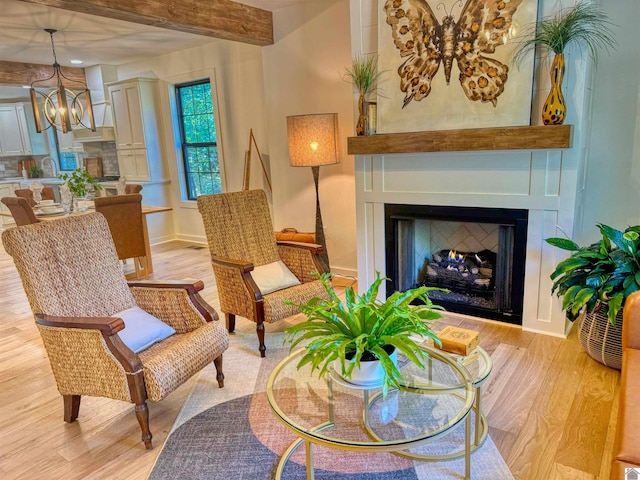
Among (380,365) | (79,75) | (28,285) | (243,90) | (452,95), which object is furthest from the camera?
(79,75)

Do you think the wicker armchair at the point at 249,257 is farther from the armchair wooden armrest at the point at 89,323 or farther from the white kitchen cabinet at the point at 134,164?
the white kitchen cabinet at the point at 134,164

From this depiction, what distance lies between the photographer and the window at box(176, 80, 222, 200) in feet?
19.2

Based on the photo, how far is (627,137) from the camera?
3.07 metres

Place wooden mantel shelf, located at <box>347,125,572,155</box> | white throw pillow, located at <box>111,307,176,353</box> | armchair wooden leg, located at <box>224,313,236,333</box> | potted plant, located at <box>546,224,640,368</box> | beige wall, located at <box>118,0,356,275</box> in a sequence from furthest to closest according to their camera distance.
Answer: beige wall, located at <box>118,0,356,275</box>, armchair wooden leg, located at <box>224,313,236,333</box>, wooden mantel shelf, located at <box>347,125,572,155</box>, potted plant, located at <box>546,224,640,368</box>, white throw pillow, located at <box>111,307,176,353</box>

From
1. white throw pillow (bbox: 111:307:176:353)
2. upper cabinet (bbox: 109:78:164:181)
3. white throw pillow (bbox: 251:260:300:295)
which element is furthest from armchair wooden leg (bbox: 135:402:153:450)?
upper cabinet (bbox: 109:78:164:181)

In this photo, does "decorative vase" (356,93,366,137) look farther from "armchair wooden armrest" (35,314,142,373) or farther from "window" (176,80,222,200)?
"window" (176,80,222,200)

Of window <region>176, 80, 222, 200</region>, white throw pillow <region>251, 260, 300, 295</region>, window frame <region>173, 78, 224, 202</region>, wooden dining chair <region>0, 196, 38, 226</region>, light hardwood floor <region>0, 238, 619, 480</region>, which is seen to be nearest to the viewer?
light hardwood floor <region>0, 238, 619, 480</region>

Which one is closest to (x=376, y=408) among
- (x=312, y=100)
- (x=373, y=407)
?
(x=373, y=407)

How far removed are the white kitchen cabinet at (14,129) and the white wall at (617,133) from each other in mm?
9335

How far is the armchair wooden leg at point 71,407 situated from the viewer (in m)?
2.25

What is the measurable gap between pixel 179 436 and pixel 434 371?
1255 millimetres

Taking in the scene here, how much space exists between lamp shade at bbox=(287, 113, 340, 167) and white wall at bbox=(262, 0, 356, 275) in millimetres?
428

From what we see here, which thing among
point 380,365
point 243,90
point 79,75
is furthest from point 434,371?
point 79,75

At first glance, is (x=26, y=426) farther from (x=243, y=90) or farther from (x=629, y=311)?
(x=243, y=90)
